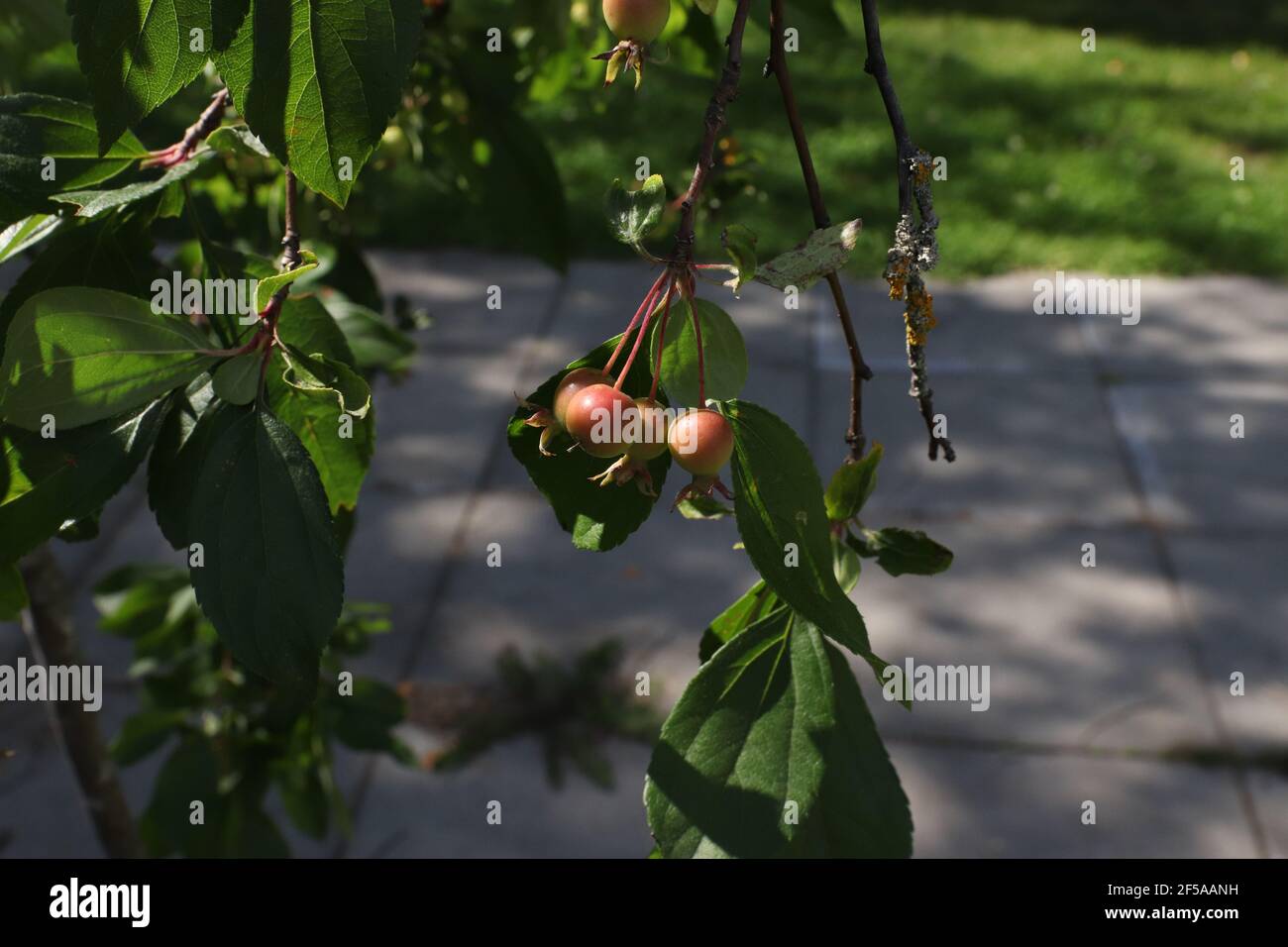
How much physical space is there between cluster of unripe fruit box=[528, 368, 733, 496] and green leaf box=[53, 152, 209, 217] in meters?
0.30

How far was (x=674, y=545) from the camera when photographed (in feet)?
10.6

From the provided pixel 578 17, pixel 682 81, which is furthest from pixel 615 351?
pixel 682 81

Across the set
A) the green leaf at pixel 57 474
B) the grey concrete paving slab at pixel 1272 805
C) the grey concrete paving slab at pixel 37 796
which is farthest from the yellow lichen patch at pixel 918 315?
the grey concrete paving slab at pixel 37 796

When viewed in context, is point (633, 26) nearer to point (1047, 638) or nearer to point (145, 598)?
point (145, 598)

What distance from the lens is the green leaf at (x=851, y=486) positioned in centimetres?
78

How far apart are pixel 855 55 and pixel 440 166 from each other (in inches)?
184

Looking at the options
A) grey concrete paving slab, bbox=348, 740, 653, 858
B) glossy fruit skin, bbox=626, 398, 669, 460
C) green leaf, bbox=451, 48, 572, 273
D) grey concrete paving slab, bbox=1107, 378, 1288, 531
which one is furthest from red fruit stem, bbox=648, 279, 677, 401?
grey concrete paving slab, bbox=1107, 378, 1288, 531

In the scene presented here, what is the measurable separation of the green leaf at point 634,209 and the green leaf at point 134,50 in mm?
212

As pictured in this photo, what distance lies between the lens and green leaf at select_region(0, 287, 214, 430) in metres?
0.73

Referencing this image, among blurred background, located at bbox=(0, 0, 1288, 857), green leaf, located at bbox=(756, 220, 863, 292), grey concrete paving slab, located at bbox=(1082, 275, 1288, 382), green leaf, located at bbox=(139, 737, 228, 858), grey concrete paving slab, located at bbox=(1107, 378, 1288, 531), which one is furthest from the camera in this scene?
grey concrete paving slab, located at bbox=(1082, 275, 1288, 382)

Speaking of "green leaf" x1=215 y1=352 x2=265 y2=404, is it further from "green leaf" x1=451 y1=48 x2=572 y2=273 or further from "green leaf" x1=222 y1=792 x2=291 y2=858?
"green leaf" x1=222 y1=792 x2=291 y2=858

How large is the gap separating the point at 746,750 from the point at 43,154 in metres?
0.56
